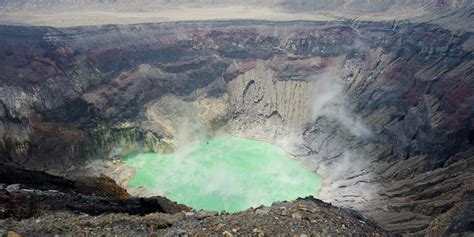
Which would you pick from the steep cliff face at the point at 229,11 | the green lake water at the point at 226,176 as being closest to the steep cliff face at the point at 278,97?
the green lake water at the point at 226,176

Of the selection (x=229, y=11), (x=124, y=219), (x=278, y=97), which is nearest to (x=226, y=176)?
(x=278, y=97)

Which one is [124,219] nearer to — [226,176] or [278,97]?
[226,176]

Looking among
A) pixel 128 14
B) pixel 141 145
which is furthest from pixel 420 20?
pixel 128 14

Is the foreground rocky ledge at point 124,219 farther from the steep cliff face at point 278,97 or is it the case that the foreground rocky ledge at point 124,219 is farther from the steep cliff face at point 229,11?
the steep cliff face at point 229,11

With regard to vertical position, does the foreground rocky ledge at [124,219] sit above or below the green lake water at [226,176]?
above

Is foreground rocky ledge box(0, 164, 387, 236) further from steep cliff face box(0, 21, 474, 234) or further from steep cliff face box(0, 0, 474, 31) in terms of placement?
steep cliff face box(0, 0, 474, 31)

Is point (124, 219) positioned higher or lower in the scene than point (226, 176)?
higher
